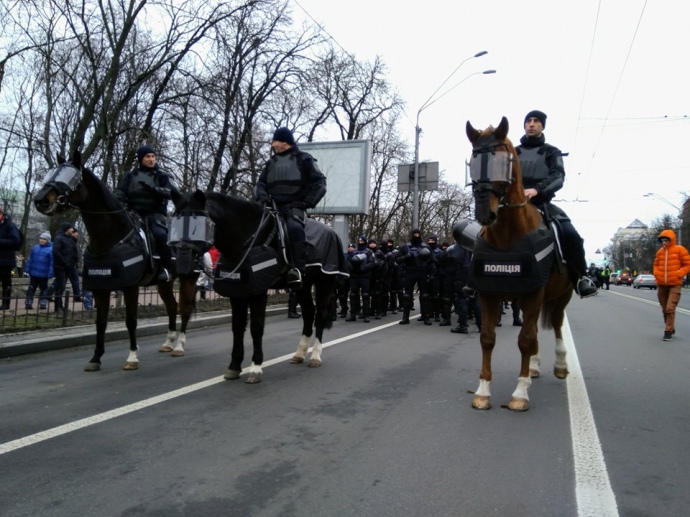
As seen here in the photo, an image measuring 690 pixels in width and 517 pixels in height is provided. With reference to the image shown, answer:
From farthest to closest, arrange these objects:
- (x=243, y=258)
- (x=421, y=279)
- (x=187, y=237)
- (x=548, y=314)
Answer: (x=421, y=279) < (x=548, y=314) < (x=243, y=258) < (x=187, y=237)

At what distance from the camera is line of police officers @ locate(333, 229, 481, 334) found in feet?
39.5

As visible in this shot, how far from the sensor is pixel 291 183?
22.2 feet

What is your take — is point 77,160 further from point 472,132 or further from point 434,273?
point 434,273

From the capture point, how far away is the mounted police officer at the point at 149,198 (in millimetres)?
7547

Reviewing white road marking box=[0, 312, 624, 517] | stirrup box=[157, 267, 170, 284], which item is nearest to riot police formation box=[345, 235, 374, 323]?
stirrup box=[157, 267, 170, 284]

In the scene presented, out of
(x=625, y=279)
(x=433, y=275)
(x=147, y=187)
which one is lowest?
(x=625, y=279)

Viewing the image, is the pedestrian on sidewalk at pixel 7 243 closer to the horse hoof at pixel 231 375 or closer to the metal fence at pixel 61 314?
the metal fence at pixel 61 314

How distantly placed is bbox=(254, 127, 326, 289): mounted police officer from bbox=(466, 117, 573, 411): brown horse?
7.57 ft

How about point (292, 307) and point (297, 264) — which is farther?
point (292, 307)

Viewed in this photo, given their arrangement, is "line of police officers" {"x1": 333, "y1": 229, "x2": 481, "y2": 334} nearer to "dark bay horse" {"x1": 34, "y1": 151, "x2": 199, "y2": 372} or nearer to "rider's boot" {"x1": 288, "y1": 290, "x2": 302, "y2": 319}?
"rider's boot" {"x1": 288, "y1": 290, "x2": 302, "y2": 319}

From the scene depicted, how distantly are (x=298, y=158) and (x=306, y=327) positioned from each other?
7.83ft

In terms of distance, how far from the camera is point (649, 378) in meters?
6.52

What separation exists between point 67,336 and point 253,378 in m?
4.19

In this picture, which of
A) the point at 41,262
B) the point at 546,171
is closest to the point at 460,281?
the point at 546,171
